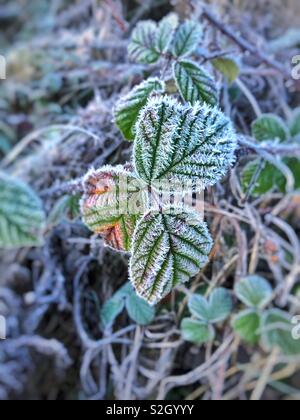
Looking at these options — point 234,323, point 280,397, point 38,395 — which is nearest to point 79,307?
point 38,395

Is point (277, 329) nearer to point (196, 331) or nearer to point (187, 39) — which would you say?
point (196, 331)

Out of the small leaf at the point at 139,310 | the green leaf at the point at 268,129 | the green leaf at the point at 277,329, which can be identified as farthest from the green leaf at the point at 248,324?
the green leaf at the point at 268,129

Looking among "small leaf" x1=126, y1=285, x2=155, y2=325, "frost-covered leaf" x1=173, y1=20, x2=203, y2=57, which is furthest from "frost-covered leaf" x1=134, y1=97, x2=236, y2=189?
"small leaf" x1=126, y1=285, x2=155, y2=325

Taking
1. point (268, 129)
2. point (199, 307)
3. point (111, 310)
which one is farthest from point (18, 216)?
point (268, 129)

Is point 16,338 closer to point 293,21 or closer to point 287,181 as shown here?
point 287,181

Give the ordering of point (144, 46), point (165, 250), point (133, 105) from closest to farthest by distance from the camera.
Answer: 1. point (165, 250)
2. point (133, 105)
3. point (144, 46)
